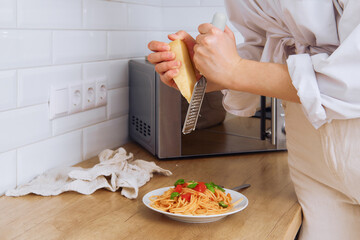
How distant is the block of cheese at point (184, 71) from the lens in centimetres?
89

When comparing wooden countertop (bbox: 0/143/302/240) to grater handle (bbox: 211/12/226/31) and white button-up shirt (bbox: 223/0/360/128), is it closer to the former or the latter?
white button-up shirt (bbox: 223/0/360/128)

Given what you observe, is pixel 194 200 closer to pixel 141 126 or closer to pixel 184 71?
pixel 184 71

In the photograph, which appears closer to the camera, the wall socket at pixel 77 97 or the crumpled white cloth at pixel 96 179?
the crumpled white cloth at pixel 96 179

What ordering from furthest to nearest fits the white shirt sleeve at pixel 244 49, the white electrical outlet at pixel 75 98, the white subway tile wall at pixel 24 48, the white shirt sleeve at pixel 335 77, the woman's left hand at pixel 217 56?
the white electrical outlet at pixel 75 98, the white shirt sleeve at pixel 244 49, the white subway tile wall at pixel 24 48, the woman's left hand at pixel 217 56, the white shirt sleeve at pixel 335 77

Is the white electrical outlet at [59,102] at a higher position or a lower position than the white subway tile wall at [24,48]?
lower

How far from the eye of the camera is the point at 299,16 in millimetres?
838

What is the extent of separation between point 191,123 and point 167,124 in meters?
0.45

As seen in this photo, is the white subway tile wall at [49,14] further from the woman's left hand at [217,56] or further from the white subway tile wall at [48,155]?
the woman's left hand at [217,56]

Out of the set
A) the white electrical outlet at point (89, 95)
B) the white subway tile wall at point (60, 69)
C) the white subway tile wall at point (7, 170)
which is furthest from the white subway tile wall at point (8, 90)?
the white electrical outlet at point (89, 95)

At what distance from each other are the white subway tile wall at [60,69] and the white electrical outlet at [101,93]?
20 mm

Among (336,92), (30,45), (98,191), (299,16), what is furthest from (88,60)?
(336,92)

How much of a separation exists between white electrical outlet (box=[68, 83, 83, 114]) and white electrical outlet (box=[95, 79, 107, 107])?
0.26ft

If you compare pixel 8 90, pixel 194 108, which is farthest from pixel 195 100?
pixel 8 90

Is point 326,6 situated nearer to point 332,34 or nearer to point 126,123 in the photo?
point 332,34
